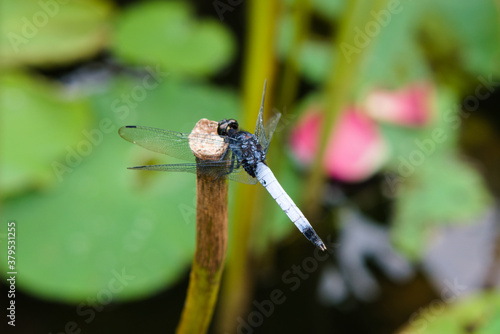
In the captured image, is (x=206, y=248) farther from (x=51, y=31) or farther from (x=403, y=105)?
(x=51, y=31)

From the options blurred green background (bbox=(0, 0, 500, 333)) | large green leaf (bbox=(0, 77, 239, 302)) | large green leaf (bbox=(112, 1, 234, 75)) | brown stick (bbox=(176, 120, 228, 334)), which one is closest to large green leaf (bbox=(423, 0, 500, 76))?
blurred green background (bbox=(0, 0, 500, 333))

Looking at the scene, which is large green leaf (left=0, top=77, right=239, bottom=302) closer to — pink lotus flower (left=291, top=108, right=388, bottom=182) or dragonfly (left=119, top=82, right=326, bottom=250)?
pink lotus flower (left=291, top=108, right=388, bottom=182)

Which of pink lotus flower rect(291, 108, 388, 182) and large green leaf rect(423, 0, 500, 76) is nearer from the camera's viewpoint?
pink lotus flower rect(291, 108, 388, 182)

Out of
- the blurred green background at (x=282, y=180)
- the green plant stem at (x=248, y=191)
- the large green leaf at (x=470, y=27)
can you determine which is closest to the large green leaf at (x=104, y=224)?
the blurred green background at (x=282, y=180)


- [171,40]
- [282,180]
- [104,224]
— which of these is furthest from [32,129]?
[282,180]

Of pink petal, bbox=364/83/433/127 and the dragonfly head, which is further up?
the dragonfly head

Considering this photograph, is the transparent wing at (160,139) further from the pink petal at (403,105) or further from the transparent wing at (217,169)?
the pink petal at (403,105)

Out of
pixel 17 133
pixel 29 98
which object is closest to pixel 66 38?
pixel 29 98

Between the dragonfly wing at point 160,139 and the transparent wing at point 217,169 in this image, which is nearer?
the transparent wing at point 217,169
